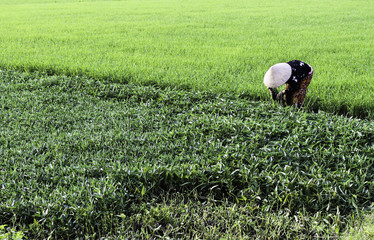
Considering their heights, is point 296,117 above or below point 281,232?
above

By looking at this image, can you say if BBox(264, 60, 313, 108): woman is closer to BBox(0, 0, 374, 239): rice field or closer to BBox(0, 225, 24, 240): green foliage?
BBox(0, 0, 374, 239): rice field

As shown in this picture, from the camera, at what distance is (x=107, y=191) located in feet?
8.04

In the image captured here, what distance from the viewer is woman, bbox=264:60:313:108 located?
10.8ft

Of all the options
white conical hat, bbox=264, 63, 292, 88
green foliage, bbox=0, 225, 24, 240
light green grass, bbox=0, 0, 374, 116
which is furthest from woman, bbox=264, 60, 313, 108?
green foliage, bbox=0, 225, 24, 240

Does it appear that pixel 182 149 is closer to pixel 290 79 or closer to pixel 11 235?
pixel 290 79

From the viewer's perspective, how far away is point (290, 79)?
3.46 metres

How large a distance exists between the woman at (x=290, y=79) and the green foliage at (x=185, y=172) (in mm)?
152

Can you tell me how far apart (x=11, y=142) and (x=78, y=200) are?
4.13 ft

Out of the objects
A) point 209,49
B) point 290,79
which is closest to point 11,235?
point 290,79

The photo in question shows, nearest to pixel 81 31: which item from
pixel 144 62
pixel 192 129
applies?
pixel 144 62

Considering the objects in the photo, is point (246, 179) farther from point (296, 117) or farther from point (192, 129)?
point (296, 117)

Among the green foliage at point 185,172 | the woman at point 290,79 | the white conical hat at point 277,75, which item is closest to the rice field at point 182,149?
the green foliage at point 185,172

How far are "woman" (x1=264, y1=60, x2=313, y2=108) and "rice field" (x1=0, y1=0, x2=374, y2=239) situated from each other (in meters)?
0.13

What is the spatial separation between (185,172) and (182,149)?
388 millimetres
